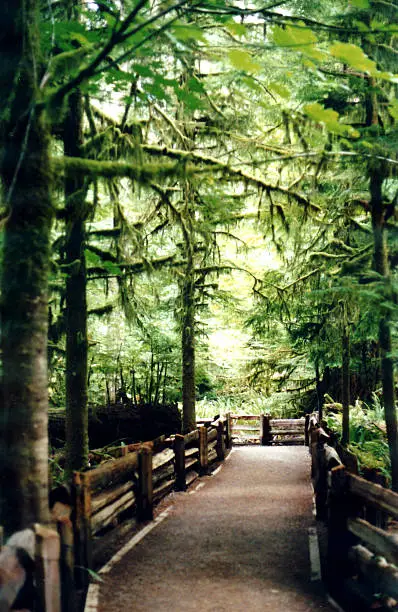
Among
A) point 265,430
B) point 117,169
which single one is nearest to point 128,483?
point 117,169

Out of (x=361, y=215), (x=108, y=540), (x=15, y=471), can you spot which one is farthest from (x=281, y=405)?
(x=15, y=471)

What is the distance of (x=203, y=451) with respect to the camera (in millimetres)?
14109

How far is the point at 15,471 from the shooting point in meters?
4.39

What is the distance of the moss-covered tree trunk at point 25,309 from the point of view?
4391 millimetres

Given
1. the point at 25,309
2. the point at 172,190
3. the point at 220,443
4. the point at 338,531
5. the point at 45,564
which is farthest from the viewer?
the point at 220,443

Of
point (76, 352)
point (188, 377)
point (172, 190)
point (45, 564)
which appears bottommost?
point (45, 564)

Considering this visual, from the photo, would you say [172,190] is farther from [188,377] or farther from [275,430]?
[275,430]

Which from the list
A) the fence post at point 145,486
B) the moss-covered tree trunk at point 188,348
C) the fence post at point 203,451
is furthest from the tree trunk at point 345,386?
the fence post at point 145,486

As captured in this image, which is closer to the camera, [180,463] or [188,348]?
[180,463]

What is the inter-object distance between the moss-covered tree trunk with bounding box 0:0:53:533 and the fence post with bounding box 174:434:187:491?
7114 mm

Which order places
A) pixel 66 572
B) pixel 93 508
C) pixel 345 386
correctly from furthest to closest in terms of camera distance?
pixel 345 386, pixel 93 508, pixel 66 572

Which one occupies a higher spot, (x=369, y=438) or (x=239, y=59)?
(x=239, y=59)

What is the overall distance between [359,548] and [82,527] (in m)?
2.73

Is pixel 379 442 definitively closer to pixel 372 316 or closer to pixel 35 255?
pixel 372 316
